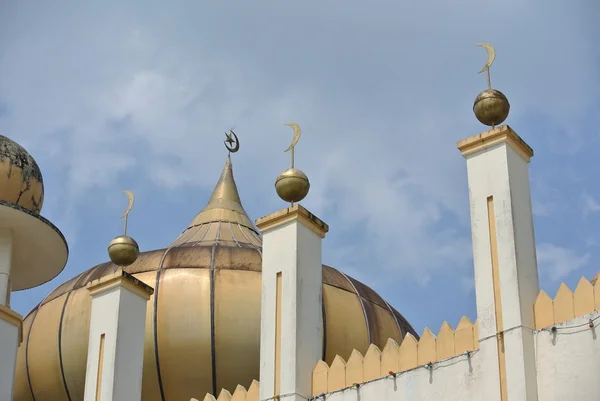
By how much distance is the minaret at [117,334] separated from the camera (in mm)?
15555

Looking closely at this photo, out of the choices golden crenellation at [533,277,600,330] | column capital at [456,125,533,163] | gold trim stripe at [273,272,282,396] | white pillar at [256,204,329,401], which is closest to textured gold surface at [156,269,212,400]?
white pillar at [256,204,329,401]

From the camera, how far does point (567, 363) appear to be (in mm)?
12094

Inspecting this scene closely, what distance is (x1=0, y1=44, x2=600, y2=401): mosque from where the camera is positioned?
1239cm

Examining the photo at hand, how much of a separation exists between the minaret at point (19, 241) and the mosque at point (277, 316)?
0.07 feet

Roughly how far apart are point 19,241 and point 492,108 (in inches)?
270

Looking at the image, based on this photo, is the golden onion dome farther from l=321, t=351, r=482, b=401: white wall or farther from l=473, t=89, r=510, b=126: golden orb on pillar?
l=473, t=89, r=510, b=126: golden orb on pillar

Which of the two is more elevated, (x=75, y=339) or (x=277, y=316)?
(x=75, y=339)

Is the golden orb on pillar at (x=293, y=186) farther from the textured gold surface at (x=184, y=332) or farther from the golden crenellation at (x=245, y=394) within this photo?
the textured gold surface at (x=184, y=332)

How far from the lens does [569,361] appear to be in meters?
12.1

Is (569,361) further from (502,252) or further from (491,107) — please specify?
(491,107)

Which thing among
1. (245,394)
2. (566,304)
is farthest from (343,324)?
(566,304)

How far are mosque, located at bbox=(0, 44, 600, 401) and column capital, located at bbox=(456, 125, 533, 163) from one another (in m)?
0.01

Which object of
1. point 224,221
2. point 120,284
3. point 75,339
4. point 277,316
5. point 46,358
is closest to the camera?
point 277,316

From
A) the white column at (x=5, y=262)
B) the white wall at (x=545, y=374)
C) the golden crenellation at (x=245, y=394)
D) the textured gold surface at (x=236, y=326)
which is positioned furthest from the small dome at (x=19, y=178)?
the white wall at (x=545, y=374)
